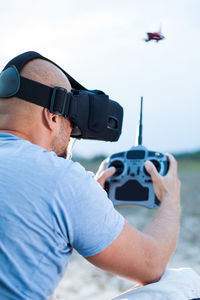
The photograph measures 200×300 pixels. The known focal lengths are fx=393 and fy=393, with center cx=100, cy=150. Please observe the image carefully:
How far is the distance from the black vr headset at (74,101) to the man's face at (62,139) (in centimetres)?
2

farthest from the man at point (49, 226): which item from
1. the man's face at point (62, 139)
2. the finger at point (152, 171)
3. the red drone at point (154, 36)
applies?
the red drone at point (154, 36)

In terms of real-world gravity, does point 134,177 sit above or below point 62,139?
below

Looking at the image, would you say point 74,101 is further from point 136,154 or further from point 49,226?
point 49,226

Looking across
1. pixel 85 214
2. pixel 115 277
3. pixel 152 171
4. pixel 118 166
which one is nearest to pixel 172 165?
pixel 152 171

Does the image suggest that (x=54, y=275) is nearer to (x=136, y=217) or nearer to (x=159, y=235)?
(x=159, y=235)

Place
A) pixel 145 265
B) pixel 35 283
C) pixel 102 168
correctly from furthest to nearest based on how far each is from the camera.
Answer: pixel 102 168, pixel 145 265, pixel 35 283

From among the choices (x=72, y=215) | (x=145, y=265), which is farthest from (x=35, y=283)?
(x=145, y=265)

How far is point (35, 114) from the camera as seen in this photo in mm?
1102

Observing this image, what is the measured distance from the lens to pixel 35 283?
2.97 feet

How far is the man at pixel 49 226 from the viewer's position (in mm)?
888

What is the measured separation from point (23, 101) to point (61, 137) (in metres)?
0.17

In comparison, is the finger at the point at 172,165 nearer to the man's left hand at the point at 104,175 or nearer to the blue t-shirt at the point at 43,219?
the man's left hand at the point at 104,175

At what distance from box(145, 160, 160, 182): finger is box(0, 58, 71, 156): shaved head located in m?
0.31

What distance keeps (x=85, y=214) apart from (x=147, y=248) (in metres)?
0.22
